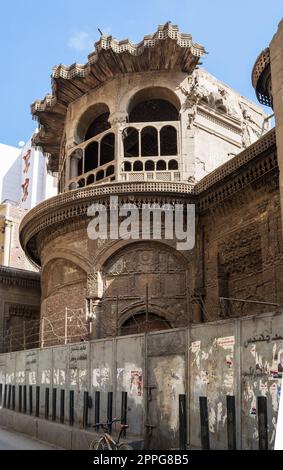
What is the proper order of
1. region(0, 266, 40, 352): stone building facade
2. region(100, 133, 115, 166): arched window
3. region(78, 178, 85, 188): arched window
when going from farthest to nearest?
1. region(0, 266, 40, 352): stone building facade
2. region(100, 133, 115, 166): arched window
3. region(78, 178, 85, 188): arched window

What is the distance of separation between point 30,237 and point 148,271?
19.3 feet

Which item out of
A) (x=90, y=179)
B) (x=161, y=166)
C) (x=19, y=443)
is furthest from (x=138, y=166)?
(x=19, y=443)

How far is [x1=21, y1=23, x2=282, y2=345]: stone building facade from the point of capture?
15.5m

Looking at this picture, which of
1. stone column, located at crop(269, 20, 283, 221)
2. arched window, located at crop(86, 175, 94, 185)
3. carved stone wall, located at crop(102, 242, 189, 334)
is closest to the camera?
stone column, located at crop(269, 20, 283, 221)

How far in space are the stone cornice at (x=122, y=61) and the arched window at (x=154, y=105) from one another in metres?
0.85

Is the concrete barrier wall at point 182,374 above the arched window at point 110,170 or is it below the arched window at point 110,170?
below

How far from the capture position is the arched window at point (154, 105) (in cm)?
2023

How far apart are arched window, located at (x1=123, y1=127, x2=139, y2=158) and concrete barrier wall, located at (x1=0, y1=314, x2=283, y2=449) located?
9977 millimetres

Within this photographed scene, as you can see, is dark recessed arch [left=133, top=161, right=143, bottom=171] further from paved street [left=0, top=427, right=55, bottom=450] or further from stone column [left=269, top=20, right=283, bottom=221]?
stone column [left=269, top=20, right=283, bottom=221]

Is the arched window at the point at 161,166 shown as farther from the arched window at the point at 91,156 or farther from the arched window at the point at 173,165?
the arched window at the point at 91,156

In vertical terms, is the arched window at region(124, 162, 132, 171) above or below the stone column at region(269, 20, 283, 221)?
above

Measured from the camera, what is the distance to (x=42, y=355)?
1381cm

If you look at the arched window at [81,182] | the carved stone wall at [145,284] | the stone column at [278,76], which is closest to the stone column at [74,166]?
the arched window at [81,182]

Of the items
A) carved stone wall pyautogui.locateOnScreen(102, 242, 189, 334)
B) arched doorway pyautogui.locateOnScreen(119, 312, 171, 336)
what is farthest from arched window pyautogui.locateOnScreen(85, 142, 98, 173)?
arched doorway pyautogui.locateOnScreen(119, 312, 171, 336)
